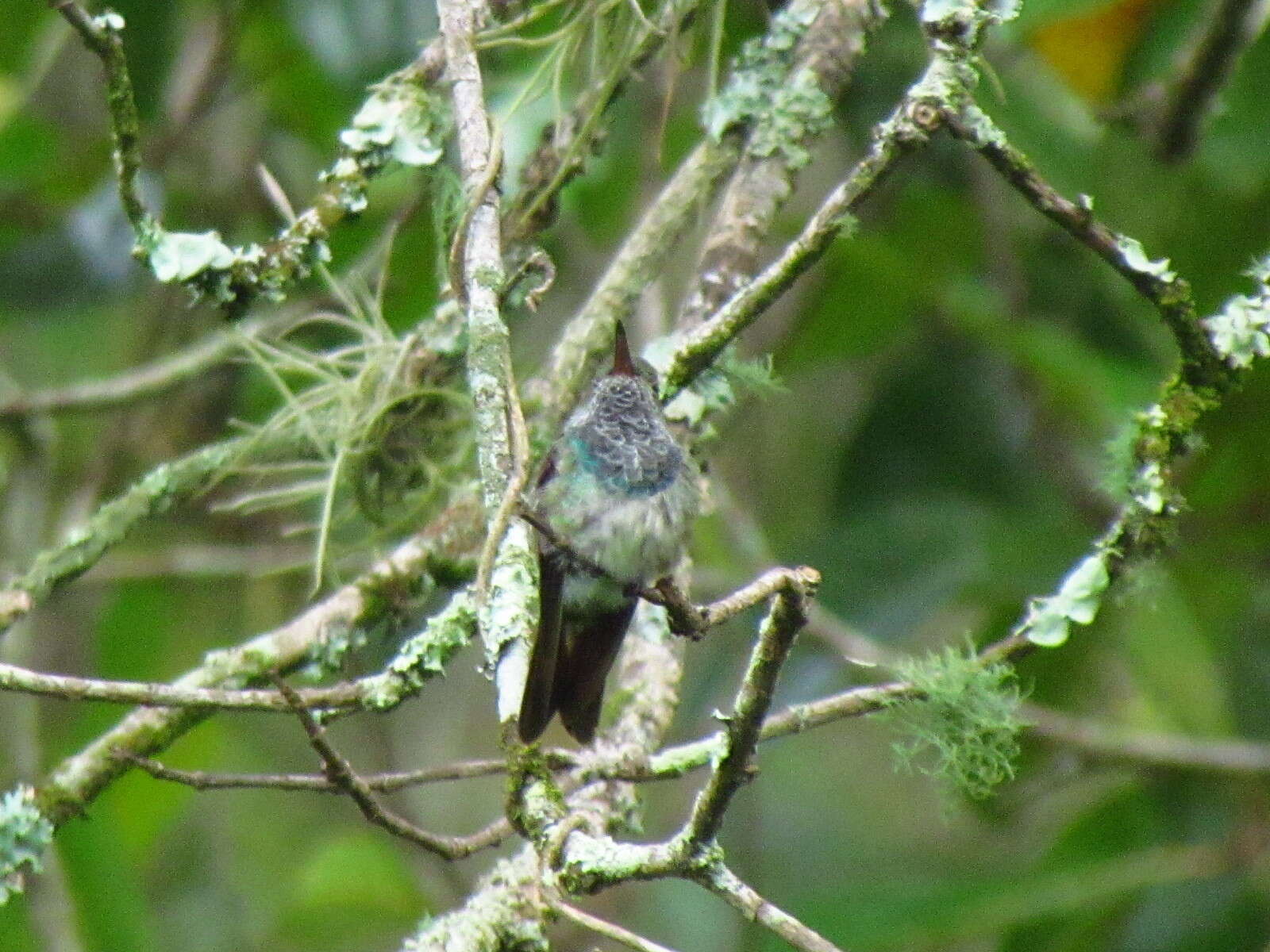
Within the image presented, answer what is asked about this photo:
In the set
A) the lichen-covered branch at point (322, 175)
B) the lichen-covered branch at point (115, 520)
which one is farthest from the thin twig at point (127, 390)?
the lichen-covered branch at point (322, 175)

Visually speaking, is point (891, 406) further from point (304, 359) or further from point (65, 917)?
point (65, 917)

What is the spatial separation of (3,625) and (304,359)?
2.46 ft

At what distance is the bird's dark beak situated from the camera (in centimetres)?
259

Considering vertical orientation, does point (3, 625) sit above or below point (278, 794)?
below

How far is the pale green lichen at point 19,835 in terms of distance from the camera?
2.15m

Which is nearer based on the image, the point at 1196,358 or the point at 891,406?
the point at 1196,358

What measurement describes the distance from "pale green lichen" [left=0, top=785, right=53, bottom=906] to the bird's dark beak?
1.04 metres

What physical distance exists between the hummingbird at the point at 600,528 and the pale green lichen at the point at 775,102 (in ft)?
1.36

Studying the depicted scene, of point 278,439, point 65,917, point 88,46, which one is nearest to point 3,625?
point 278,439

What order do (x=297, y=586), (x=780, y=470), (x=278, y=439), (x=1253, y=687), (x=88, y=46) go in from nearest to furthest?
(x=88, y=46)
(x=278, y=439)
(x=1253, y=687)
(x=297, y=586)
(x=780, y=470)

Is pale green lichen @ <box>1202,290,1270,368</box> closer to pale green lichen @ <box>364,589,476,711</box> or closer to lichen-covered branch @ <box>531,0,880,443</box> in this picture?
lichen-covered branch @ <box>531,0,880,443</box>

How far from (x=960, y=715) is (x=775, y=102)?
111 cm

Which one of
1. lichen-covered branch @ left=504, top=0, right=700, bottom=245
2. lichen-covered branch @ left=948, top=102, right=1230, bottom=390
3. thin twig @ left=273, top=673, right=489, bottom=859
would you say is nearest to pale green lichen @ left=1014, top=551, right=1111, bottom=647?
lichen-covered branch @ left=948, top=102, right=1230, bottom=390

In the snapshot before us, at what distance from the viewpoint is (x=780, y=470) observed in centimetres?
572
